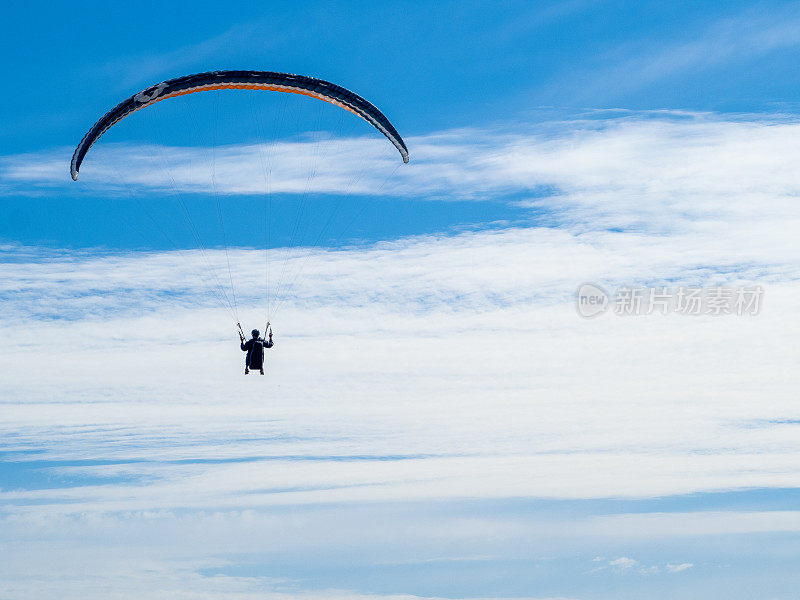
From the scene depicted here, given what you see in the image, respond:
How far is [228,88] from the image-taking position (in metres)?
43.4

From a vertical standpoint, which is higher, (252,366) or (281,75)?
(281,75)

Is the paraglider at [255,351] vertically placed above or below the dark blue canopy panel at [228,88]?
below

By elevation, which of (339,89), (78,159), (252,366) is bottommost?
(252,366)

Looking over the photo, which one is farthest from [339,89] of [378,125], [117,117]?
[117,117]

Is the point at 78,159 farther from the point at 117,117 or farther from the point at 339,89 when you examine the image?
the point at 339,89

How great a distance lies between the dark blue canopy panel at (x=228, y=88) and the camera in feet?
141

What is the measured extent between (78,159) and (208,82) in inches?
225

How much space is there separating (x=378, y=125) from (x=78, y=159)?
11.3 metres

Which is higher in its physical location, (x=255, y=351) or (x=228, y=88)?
(x=228, y=88)

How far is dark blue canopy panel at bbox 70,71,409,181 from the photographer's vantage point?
42.9m

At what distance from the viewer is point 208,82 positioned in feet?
141

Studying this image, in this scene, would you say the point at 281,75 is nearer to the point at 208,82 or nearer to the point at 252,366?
the point at 208,82

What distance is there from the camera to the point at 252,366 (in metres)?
44.1

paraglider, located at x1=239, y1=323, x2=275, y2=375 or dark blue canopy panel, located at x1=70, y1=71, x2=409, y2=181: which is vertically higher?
dark blue canopy panel, located at x1=70, y1=71, x2=409, y2=181
